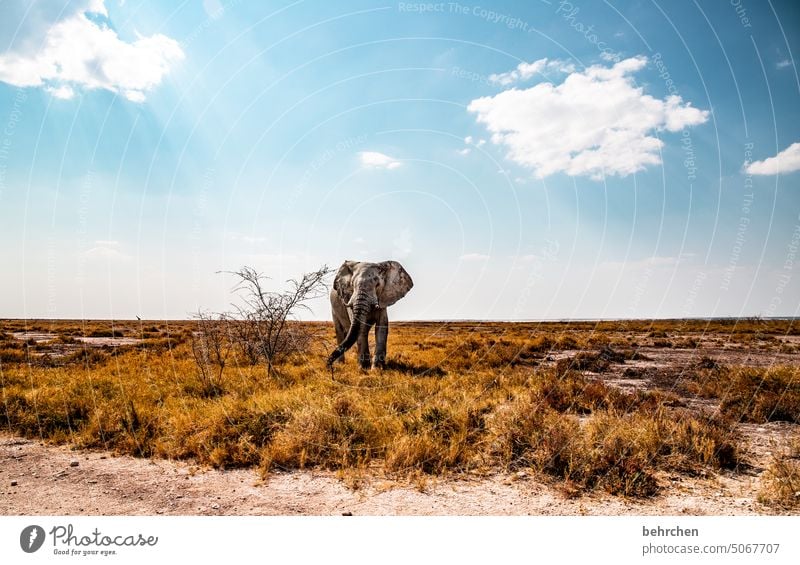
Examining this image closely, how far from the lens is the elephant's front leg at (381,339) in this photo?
508 inches

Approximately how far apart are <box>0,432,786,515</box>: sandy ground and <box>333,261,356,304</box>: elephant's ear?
8190 mm

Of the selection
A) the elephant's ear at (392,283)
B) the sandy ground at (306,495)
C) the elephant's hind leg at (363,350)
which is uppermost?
the elephant's ear at (392,283)

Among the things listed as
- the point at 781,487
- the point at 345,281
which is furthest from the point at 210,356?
the point at 781,487

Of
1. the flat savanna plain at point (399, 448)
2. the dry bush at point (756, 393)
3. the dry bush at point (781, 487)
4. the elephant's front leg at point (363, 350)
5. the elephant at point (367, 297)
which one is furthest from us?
the elephant's front leg at point (363, 350)

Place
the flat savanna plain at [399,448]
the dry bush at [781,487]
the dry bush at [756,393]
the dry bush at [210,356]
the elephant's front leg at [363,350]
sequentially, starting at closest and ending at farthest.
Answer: the dry bush at [781,487] → the flat savanna plain at [399,448] → the dry bush at [756,393] → the dry bush at [210,356] → the elephant's front leg at [363,350]

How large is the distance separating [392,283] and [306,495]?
9.26 metres

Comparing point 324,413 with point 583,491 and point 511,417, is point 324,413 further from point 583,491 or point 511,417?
point 583,491

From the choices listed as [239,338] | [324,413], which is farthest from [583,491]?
[239,338]

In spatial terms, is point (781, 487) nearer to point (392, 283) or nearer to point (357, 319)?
point (357, 319)

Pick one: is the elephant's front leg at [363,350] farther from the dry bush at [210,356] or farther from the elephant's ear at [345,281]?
the dry bush at [210,356]

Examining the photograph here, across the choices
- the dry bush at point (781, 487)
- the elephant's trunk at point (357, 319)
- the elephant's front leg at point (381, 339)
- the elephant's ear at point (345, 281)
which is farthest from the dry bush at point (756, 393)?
the elephant's ear at point (345, 281)

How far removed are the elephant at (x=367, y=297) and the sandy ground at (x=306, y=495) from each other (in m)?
6.49

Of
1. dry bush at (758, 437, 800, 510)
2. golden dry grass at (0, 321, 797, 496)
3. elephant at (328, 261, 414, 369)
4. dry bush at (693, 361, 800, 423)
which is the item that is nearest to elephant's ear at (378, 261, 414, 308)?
elephant at (328, 261, 414, 369)

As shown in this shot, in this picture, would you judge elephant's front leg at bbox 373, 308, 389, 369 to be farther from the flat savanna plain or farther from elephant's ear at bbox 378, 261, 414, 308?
the flat savanna plain
